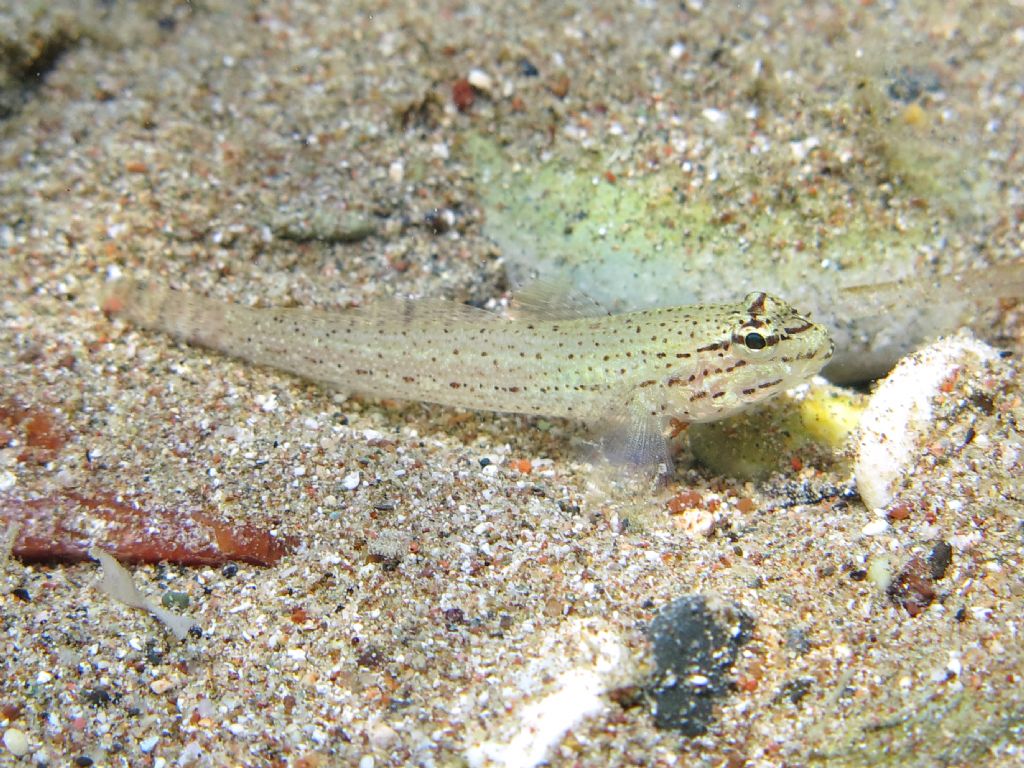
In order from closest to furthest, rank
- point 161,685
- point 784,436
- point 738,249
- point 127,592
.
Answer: point 161,685
point 127,592
point 784,436
point 738,249

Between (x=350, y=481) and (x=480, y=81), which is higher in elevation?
(x=480, y=81)

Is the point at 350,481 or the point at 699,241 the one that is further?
the point at 699,241

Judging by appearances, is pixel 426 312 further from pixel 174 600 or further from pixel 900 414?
pixel 900 414

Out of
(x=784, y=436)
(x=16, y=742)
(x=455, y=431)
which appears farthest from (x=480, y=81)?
(x=16, y=742)

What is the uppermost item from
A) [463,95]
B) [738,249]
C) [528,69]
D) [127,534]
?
[528,69]

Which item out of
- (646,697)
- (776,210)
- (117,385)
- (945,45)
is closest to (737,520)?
(646,697)

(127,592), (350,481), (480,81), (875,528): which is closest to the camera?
(127,592)
